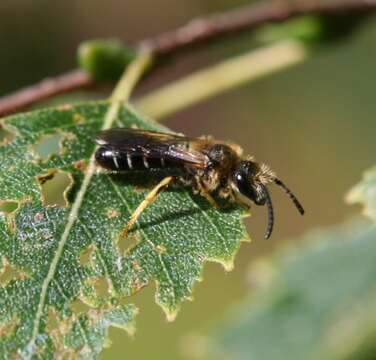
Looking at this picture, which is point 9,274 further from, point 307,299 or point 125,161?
point 307,299

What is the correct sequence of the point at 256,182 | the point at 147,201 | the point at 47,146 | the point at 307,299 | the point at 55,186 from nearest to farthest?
the point at 147,201 < the point at 55,186 < the point at 256,182 < the point at 47,146 < the point at 307,299

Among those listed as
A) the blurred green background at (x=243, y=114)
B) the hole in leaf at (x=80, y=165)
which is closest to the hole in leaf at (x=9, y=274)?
A: the hole in leaf at (x=80, y=165)

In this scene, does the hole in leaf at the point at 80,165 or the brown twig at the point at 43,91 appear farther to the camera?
the brown twig at the point at 43,91

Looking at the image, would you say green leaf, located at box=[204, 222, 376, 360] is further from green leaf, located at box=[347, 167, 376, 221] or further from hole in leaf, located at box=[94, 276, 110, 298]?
hole in leaf, located at box=[94, 276, 110, 298]

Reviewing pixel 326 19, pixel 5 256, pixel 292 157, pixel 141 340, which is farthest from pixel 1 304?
pixel 292 157

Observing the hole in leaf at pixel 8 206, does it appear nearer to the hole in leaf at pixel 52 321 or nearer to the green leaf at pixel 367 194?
the hole in leaf at pixel 52 321

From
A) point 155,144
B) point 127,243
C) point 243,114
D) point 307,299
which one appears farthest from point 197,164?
point 243,114
